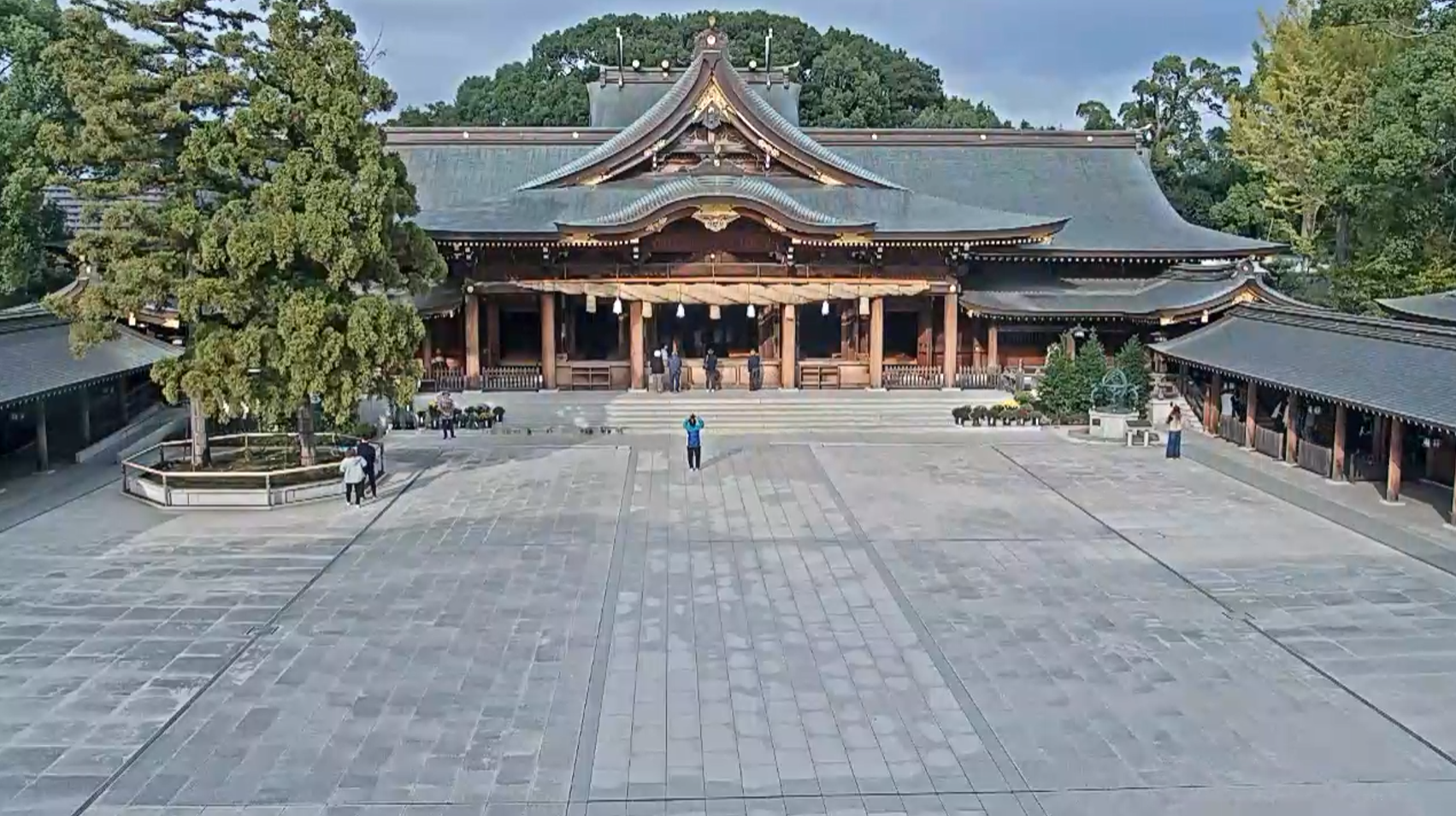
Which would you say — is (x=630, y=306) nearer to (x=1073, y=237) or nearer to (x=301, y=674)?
(x=1073, y=237)

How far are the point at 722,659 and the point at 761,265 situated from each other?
19.8 m

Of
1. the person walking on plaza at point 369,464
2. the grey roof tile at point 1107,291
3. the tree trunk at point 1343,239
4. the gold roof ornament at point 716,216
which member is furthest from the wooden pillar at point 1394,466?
the tree trunk at point 1343,239

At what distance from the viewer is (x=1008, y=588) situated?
14656 mm

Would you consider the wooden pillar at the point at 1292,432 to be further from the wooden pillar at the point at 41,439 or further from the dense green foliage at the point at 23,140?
the dense green foliage at the point at 23,140

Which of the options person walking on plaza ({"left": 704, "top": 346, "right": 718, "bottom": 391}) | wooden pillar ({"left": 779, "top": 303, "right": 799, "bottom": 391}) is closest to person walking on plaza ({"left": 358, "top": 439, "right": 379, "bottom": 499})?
person walking on plaza ({"left": 704, "top": 346, "right": 718, "bottom": 391})

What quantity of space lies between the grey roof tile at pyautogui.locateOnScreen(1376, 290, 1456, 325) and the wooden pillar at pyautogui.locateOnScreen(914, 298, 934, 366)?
11375 mm

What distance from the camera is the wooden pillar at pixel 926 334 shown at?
3309 centimetres

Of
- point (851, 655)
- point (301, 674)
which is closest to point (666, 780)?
point (851, 655)

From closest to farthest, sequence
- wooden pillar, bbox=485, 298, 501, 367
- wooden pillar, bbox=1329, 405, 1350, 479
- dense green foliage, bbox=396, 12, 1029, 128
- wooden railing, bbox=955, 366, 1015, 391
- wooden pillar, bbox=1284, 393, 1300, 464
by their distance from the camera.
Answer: wooden pillar, bbox=1329, 405, 1350, 479
wooden pillar, bbox=1284, 393, 1300, 464
wooden railing, bbox=955, 366, 1015, 391
wooden pillar, bbox=485, 298, 501, 367
dense green foliage, bbox=396, 12, 1029, 128

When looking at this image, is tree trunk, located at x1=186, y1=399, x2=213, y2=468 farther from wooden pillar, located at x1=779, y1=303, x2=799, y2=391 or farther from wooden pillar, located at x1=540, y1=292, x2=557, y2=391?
wooden pillar, located at x1=779, y1=303, x2=799, y2=391

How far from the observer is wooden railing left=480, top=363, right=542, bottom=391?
29953mm

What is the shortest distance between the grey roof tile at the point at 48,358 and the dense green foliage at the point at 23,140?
5.42 metres

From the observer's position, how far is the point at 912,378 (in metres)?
31.1

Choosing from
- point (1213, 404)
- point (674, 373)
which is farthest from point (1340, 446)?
point (674, 373)
